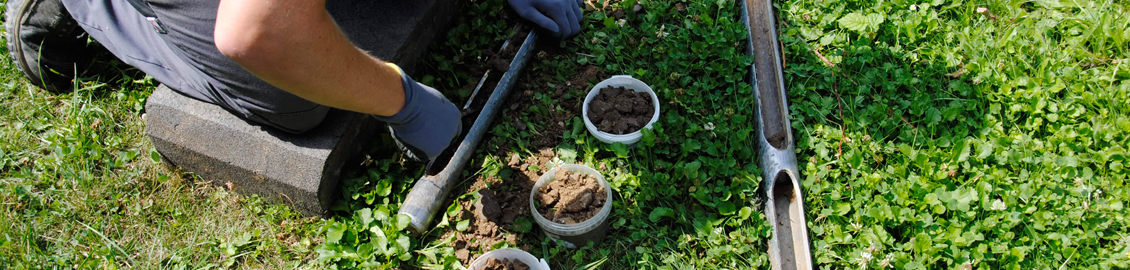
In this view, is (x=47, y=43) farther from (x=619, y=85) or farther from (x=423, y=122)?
(x=619, y=85)

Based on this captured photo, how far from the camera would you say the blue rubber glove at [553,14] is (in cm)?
290

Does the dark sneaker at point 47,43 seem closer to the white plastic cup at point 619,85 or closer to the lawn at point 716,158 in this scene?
the lawn at point 716,158

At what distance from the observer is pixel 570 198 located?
2.40 metres

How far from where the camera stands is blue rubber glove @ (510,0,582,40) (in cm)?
290

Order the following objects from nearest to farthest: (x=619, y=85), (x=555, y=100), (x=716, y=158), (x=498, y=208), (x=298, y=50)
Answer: (x=298, y=50) → (x=498, y=208) → (x=716, y=158) → (x=619, y=85) → (x=555, y=100)

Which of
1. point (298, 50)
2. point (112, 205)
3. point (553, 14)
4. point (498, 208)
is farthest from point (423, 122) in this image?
point (112, 205)

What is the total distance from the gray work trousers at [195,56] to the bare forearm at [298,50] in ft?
1.64

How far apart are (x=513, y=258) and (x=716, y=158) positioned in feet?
2.95

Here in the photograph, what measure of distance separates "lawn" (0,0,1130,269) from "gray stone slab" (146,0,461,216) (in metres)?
0.09

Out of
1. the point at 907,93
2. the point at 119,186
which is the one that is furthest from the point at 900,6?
the point at 119,186

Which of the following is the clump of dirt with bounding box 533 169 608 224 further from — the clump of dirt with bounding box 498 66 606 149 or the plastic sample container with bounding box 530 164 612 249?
the clump of dirt with bounding box 498 66 606 149

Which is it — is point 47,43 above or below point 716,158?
above

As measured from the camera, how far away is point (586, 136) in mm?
2725

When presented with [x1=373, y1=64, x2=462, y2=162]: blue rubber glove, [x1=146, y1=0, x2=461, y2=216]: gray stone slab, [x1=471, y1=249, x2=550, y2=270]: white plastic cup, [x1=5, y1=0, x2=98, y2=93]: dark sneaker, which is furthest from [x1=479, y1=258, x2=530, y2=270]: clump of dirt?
[x1=5, y1=0, x2=98, y2=93]: dark sneaker
